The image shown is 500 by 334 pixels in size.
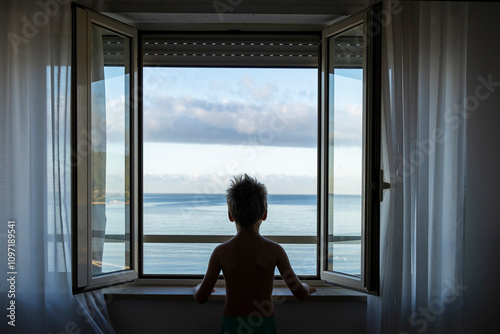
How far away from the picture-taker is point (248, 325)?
1.71 meters

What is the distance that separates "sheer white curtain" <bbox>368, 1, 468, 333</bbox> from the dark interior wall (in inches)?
7.6

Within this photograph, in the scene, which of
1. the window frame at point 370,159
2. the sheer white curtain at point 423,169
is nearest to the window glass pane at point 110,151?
the window frame at point 370,159

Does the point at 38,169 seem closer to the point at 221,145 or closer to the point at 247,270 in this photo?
the point at 247,270

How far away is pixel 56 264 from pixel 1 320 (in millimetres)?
423

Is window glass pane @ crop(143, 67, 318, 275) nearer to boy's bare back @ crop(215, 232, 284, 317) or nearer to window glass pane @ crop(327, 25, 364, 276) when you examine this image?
window glass pane @ crop(327, 25, 364, 276)

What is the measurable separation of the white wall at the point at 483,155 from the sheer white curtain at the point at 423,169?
0.79ft

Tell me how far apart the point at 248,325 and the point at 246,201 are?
53 cm

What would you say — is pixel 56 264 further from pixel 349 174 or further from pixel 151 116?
pixel 151 116

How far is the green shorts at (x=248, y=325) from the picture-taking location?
5.60 ft

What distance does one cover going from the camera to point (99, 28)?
221 centimetres
